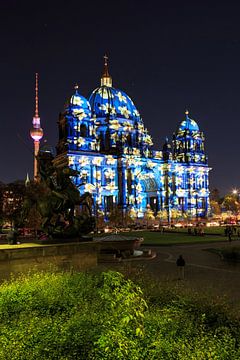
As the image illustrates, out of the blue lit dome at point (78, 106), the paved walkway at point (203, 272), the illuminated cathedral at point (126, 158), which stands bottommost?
the paved walkway at point (203, 272)

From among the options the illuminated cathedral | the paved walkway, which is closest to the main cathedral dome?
the illuminated cathedral

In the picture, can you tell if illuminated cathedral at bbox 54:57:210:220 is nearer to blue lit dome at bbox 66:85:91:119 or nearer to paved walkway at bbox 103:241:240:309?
blue lit dome at bbox 66:85:91:119

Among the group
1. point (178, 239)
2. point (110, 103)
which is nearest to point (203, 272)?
point (178, 239)

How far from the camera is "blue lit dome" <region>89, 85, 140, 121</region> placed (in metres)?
97.8

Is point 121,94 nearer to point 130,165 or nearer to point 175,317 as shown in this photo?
point 130,165

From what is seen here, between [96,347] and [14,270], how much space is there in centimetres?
789

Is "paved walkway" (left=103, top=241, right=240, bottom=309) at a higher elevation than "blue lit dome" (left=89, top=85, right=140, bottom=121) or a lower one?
lower

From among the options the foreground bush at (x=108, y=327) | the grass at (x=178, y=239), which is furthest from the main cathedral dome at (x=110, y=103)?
the foreground bush at (x=108, y=327)

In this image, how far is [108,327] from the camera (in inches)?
262

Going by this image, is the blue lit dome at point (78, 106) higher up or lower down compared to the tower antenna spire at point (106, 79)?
lower down

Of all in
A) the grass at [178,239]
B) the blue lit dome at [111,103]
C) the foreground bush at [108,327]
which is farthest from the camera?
the blue lit dome at [111,103]

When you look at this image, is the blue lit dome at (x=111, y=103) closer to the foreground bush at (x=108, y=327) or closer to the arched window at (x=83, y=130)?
the arched window at (x=83, y=130)

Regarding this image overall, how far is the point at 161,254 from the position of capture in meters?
29.7

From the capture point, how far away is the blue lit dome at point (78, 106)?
277 ft
